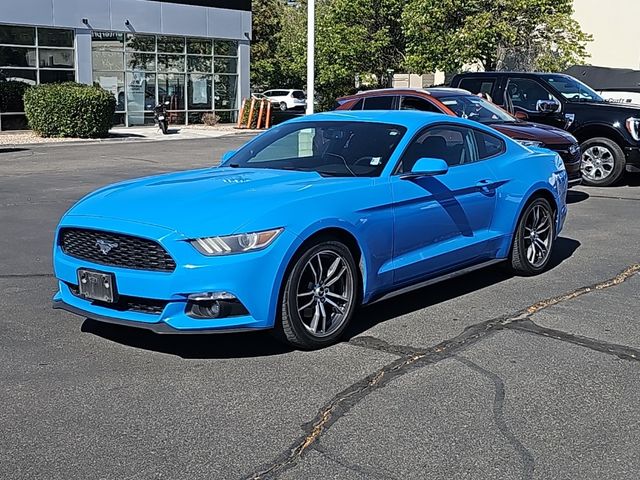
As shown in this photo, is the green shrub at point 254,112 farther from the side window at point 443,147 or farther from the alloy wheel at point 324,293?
the alloy wheel at point 324,293

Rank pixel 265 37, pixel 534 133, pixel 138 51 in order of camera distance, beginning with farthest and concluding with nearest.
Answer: pixel 265 37, pixel 138 51, pixel 534 133

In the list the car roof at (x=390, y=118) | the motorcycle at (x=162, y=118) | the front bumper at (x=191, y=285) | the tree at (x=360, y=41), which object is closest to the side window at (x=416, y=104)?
the car roof at (x=390, y=118)

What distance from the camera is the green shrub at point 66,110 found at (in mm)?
24922

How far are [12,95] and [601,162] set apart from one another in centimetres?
2061

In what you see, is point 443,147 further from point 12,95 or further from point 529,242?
point 12,95

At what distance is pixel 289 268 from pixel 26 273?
3.46 metres

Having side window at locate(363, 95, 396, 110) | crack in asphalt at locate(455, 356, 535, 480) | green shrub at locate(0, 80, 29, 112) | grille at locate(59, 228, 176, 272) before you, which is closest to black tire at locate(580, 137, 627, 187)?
side window at locate(363, 95, 396, 110)

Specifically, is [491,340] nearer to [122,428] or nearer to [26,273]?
[122,428]

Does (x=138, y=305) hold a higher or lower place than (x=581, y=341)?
higher

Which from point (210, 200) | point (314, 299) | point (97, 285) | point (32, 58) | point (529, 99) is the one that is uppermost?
point (32, 58)

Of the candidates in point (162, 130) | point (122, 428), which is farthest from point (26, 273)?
point (162, 130)

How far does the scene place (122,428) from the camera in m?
4.16

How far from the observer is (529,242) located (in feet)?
24.5

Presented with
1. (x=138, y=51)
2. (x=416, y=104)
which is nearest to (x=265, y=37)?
(x=138, y=51)
